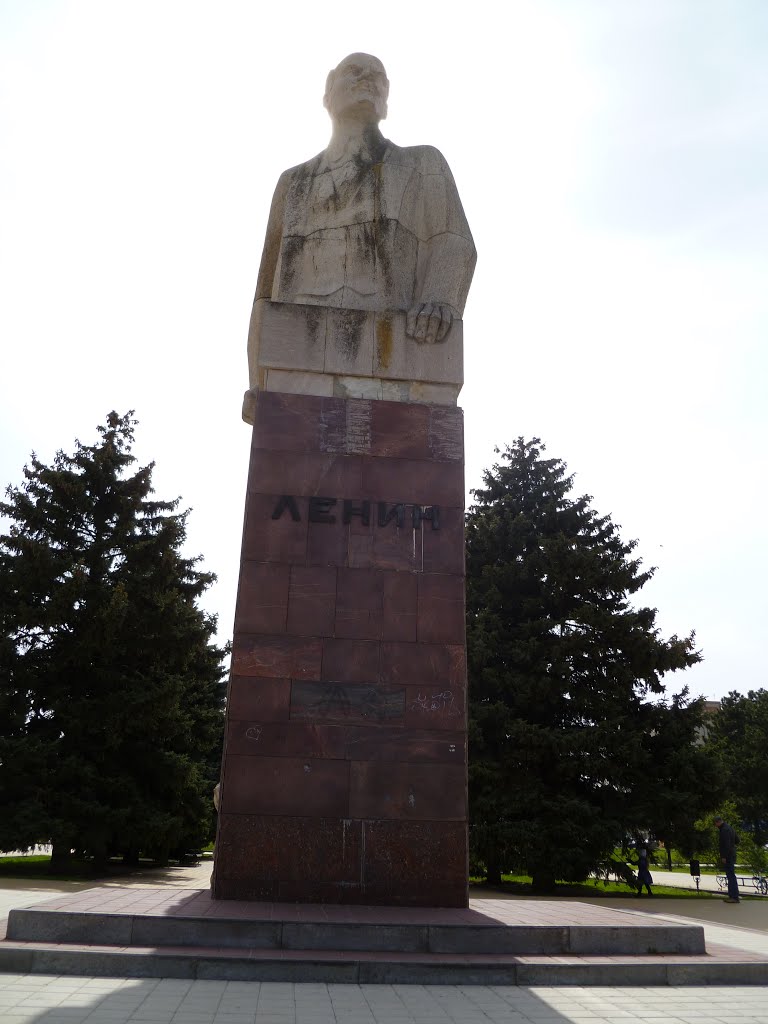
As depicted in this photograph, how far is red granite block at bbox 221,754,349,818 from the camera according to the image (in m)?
6.73

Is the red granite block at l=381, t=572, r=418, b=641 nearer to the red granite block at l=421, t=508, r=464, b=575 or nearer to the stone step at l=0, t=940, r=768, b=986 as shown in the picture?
the red granite block at l=421, t=508, r=464, b=575

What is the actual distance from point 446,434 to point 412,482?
642 millimetres

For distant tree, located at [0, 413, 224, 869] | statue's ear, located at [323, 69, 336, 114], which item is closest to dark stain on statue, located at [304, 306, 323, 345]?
statue's ear, located at [323, 69, 336, 114]

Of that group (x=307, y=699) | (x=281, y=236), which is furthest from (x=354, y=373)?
(x=307, y=699)

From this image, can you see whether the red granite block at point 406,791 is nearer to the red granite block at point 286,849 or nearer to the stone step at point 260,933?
the red granite block at point 286,849

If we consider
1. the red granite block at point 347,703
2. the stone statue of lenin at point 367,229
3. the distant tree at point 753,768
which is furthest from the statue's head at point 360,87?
the distant tree at point 753,768

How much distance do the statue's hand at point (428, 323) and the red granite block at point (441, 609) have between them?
256cm

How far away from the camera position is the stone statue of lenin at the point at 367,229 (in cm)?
895

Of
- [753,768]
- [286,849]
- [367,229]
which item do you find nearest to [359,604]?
[286,849]

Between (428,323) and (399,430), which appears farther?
(428,323)

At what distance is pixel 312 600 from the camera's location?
739cm

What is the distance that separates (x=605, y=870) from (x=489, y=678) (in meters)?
4.72

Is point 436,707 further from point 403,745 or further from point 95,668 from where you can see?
point 95,668

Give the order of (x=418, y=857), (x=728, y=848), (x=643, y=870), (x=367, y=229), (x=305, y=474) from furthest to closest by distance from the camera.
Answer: (x=643, y=870) < (x=728, y=848) < (x=367, y=229) < (x=305, y=474) < (x=418, y=857)
